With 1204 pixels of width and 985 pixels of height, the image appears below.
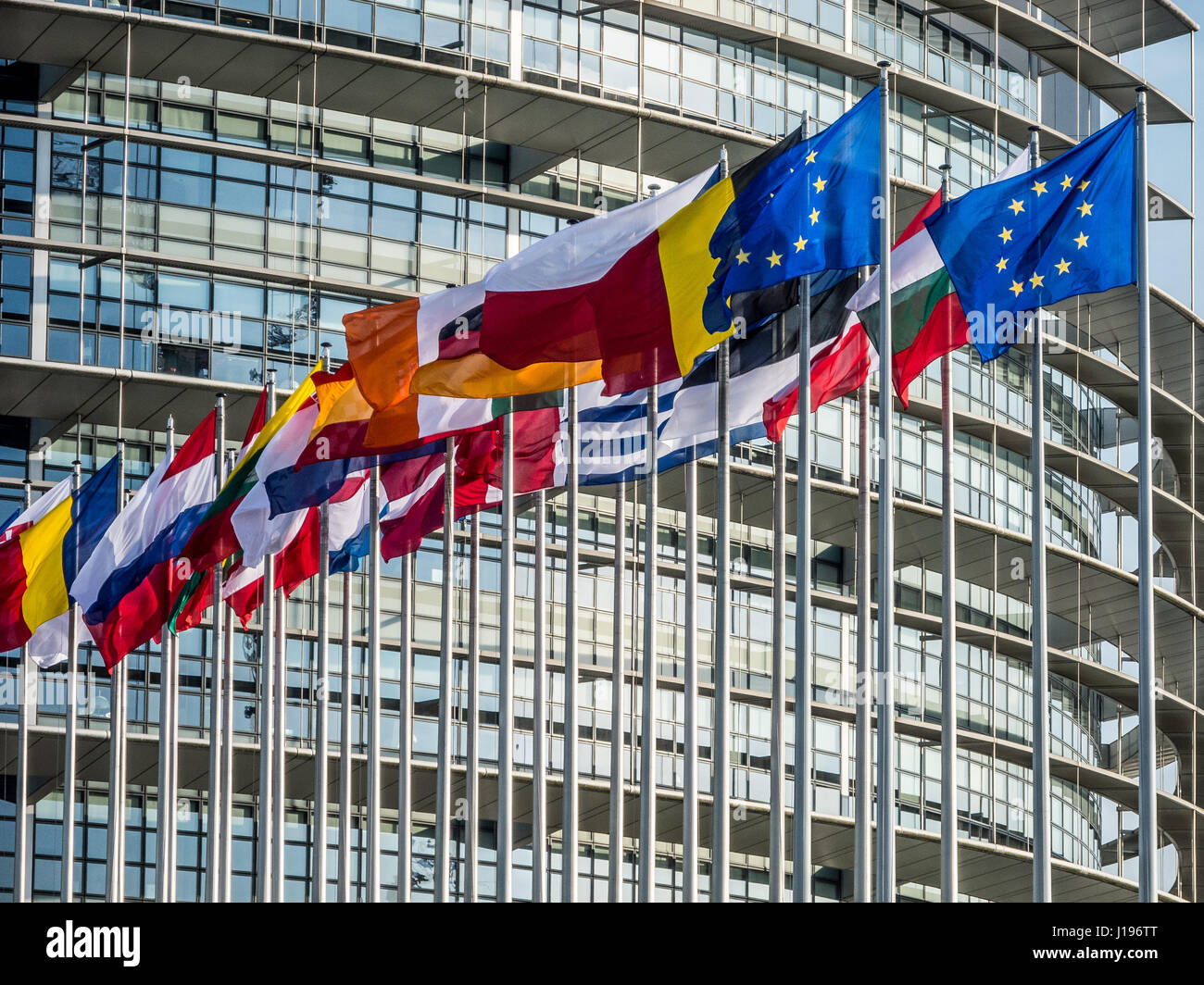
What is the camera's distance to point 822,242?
22.1 metres

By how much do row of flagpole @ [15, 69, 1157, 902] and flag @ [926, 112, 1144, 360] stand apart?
0.26m

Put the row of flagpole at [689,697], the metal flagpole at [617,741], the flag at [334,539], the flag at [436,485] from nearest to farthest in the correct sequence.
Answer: the row of flagpole at [689,697], the metal flagpole at [617,741], the flag at [436,485], the flag at [334,539]

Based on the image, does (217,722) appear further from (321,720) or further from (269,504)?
(269,504)

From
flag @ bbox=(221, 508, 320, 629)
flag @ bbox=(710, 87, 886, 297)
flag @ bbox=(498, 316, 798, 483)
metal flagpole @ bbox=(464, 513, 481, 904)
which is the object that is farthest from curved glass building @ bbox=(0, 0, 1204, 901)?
flag @ bbox=(710, 87, 886, 297)

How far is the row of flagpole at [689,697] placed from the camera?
21.5 metres

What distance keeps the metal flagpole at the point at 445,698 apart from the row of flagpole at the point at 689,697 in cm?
4

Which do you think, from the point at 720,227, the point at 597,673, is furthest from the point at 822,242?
the point at 597,673

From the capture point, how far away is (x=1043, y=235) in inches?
835

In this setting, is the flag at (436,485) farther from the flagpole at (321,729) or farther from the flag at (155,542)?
the flag at (155,542)

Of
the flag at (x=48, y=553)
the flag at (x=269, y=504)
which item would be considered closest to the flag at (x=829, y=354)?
the flag at (x=269, y=504)

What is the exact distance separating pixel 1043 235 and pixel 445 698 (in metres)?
11.7

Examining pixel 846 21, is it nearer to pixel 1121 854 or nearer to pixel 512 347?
pixel 1121 854

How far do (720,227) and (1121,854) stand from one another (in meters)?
39.8

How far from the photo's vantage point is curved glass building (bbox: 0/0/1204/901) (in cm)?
4506
